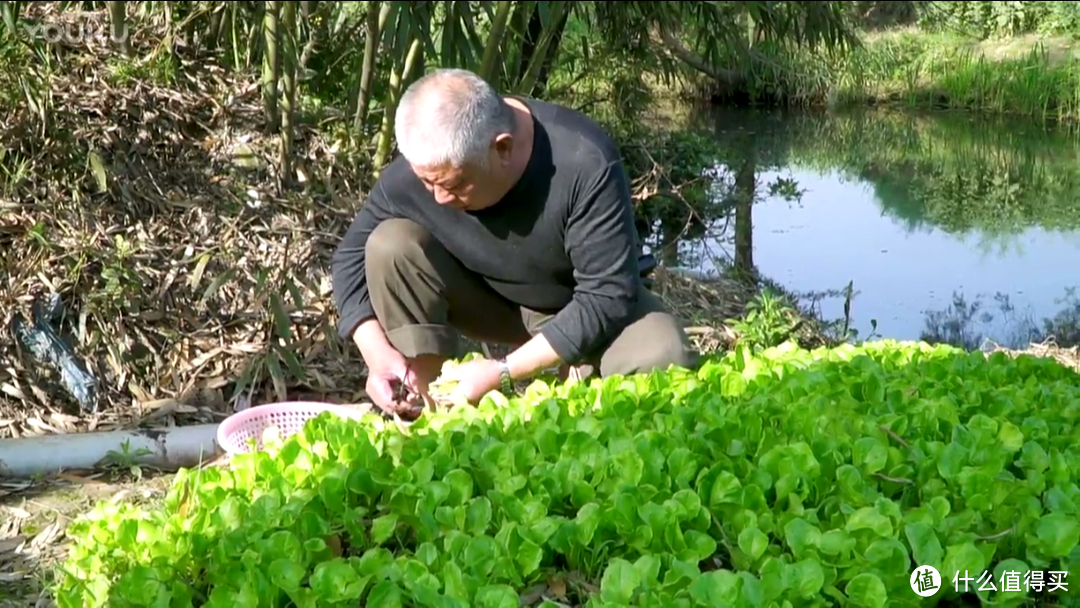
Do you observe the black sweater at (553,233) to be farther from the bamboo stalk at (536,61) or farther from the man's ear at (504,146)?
the bamboo stalk at (536,61)

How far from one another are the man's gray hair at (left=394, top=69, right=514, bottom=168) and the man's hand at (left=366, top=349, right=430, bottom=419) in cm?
54

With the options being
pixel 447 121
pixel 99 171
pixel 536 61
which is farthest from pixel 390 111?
pixel 447 121

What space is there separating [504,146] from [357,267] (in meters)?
0.60

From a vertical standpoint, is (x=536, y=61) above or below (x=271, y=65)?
below

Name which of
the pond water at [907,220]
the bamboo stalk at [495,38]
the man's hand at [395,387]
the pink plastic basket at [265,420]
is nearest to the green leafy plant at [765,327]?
the pond water at [907,220]

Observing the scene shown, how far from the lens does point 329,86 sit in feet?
19.0

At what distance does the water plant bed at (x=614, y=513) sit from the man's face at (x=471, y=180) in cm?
56

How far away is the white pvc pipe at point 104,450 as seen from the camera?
9.58 feet

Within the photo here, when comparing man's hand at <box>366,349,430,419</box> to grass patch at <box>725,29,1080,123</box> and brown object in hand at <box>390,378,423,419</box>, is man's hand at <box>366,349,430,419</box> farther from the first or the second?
grass patch at <box>725,29,1080,123</box>

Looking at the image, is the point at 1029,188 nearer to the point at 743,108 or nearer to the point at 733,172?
the point at 733,172

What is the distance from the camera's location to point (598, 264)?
2.71 m

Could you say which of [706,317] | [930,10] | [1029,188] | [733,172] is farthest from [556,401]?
[930,10]

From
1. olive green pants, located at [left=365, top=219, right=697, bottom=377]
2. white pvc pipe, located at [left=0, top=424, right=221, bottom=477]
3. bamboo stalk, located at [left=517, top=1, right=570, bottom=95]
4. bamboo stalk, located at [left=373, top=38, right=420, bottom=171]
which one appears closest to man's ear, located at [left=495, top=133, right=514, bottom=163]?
olive green pants, located at [left=365, top=219, right=697, bottom=377]

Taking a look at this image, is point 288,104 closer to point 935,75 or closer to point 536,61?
point 536,61
